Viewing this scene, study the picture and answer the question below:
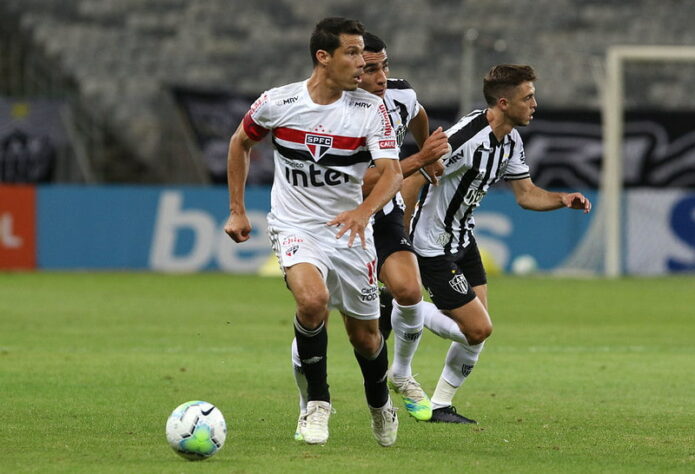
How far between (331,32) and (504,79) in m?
1.69

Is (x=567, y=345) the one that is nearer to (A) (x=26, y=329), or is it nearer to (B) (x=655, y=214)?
(A) (x=26, y=329)

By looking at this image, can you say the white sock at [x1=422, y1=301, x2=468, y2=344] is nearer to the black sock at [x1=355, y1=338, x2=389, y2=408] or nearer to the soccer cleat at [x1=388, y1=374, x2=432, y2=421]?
the soccer cleat at [x1=388, y1=374, x2=432, y2=421]

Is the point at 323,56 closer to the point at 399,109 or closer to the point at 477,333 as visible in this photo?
the point at 399,109

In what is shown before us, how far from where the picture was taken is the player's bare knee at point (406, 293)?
7.52 m

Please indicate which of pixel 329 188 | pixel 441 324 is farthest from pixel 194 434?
pixel 441 324

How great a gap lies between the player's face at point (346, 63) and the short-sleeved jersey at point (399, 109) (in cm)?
125

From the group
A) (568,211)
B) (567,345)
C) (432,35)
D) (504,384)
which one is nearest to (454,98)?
(432,35)

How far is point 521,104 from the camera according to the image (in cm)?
790

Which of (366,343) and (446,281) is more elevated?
(366,343)

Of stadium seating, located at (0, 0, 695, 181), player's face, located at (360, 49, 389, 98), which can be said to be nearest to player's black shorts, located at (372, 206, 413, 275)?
player's face, located at (360, 49, 389, 98)

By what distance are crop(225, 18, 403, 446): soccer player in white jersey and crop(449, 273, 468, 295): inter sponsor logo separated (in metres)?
1.33

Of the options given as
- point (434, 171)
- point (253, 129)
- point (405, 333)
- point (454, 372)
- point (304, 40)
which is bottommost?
point (304, 40)

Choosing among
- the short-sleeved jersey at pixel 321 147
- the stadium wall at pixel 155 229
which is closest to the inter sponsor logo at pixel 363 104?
the short-sleeved jersey at pixel 321 147

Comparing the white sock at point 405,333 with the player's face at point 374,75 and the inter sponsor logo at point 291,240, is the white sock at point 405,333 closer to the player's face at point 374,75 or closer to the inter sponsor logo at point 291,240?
the player's face at point 374,75
